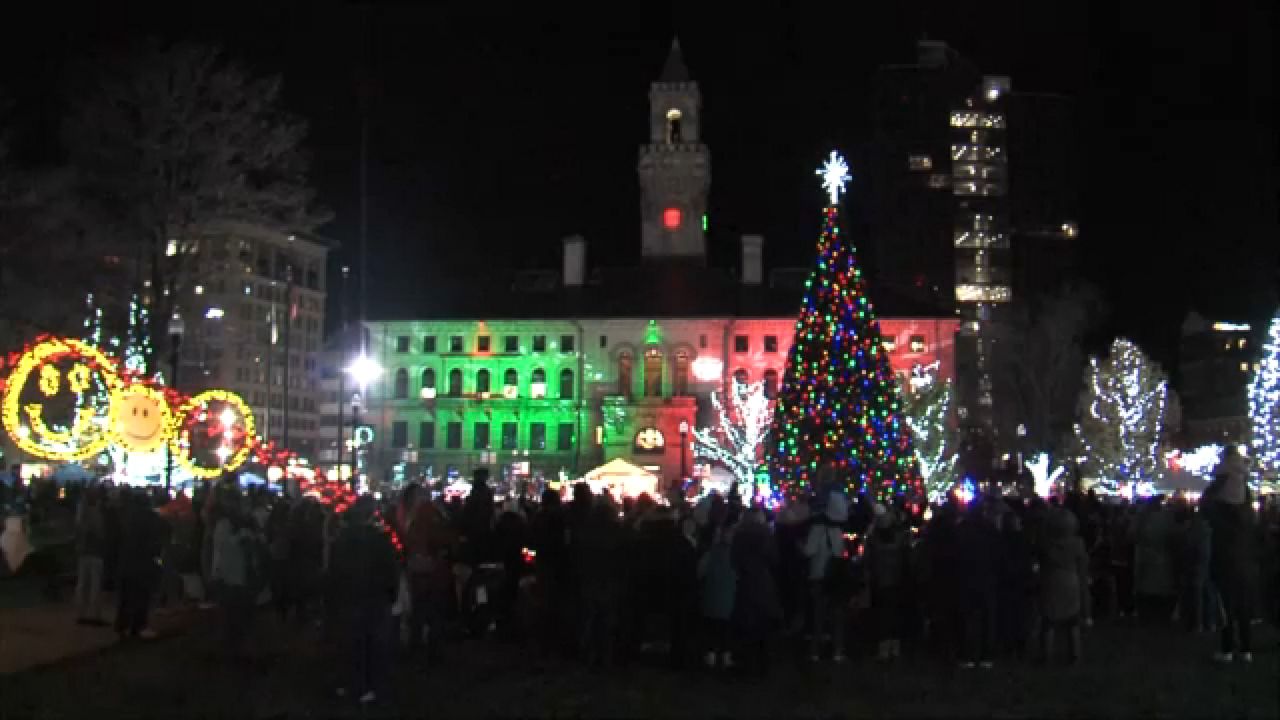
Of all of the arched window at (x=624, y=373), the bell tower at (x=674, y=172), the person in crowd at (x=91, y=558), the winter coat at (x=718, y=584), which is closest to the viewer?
the winter coat at (x=718, y=584)

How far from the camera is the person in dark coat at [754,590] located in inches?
552

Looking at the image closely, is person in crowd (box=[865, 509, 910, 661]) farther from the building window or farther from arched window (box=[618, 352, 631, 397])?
arched window (box=[618, 352, 631, 397])

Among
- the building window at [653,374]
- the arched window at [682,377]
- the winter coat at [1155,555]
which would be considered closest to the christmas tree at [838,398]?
the winter coat at [1155,555]

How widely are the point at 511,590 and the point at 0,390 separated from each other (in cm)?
1591

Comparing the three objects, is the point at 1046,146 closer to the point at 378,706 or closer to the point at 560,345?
the point at 560,345

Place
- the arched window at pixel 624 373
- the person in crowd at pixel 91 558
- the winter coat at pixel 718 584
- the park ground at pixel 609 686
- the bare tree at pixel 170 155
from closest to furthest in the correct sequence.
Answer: the park ground at pixel 609 686 → the winter coat at pixel 718 584 → the person in crowd at pixel 91 558 → the bare tree at pixel 170 155 → the arched window at pixel 624 373

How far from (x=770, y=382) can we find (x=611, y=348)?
9.74 m

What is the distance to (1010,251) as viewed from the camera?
107000 millimetres

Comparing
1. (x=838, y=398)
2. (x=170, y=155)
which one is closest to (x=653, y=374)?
(x=170, y=155)

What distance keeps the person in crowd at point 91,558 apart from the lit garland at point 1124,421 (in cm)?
4998

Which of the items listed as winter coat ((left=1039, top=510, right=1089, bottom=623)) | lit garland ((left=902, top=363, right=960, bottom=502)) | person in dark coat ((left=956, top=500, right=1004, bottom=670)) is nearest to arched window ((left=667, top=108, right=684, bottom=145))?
lit garland ((left=902, top=363, right=960, bottom=502))

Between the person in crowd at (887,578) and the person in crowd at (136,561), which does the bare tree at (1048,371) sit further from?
the person in crowd at (136,561)

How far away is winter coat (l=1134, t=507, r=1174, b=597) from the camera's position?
18250mm

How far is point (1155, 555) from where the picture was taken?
60.0ft
